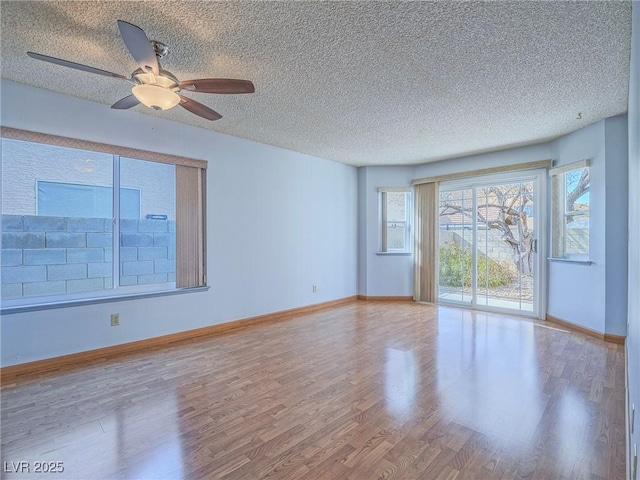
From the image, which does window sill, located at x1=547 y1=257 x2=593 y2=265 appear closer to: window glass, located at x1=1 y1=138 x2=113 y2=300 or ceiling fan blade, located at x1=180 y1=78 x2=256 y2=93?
ceiling fan blade, located at x1=180 y1=78 x2=256 y2=93

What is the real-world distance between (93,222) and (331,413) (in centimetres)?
301

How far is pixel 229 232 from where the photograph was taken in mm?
4227

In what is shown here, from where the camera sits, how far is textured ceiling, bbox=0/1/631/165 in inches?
74.0

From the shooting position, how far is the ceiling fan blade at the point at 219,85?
2.12 m

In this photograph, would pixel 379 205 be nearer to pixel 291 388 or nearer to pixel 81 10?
pixel 291 388

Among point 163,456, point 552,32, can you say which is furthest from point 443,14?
point 163,456

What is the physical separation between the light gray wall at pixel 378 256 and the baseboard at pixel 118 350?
5.72 ft

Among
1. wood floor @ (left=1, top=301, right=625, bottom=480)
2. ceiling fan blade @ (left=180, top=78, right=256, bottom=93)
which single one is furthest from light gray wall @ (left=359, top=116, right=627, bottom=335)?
ceiling fan blade @ (left=180, top=78, right=256, bottom=93)

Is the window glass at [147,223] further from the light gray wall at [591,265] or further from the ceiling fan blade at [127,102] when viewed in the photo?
the light gray wall at [591,265]

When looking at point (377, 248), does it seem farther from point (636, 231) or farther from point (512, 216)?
point (636, 231)

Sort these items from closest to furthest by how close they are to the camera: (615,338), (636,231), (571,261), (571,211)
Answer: (636,231), (615,338), (571,261), (571,211)

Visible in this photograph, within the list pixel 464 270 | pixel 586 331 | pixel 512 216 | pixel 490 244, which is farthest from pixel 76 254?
pixel 586 331

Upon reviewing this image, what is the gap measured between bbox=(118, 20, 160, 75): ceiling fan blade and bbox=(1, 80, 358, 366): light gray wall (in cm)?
171

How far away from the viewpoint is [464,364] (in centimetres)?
297
